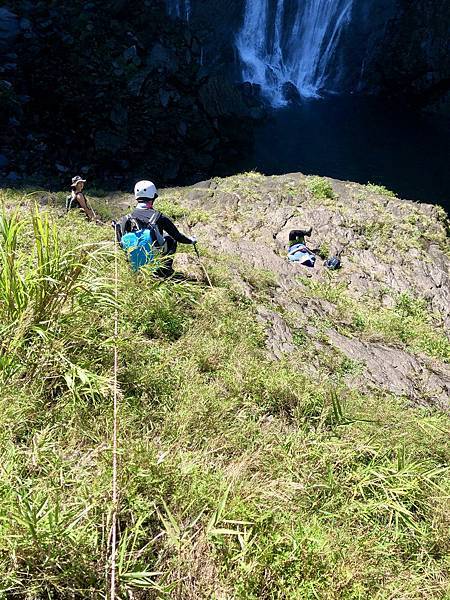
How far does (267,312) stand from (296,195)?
6.31 metres

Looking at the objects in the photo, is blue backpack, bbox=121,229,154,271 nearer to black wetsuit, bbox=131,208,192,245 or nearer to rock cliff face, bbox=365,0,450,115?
black wetsuit, bbox=131,208,192,245

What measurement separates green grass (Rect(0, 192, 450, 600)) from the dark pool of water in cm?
1305

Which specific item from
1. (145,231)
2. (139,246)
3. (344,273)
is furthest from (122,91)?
(139,246)

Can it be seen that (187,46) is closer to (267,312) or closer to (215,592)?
(267,312)

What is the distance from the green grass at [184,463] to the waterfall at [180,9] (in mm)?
18425

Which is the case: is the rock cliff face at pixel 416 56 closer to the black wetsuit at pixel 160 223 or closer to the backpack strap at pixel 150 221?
the black wetsuit at pixel 160 223

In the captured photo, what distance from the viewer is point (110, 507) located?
1.97 m

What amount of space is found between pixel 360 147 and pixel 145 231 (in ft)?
50.6

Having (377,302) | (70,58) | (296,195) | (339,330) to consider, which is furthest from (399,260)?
(70,58)

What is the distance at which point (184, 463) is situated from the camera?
7.88 feet

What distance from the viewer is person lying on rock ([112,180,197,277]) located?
13.6ft

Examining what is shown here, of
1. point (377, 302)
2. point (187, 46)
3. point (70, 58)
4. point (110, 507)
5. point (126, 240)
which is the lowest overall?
point (377, 302)

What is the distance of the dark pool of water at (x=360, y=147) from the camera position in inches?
622

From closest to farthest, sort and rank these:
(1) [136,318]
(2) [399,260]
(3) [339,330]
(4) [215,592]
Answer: (4) [215,592]
(1) [136,318]
(3) [339,330]
(2) [399,260]
